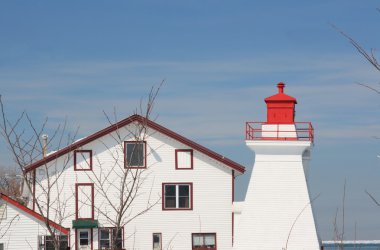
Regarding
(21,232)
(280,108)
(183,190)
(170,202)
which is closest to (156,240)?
(170,202)

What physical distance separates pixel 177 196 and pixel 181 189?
0.34m

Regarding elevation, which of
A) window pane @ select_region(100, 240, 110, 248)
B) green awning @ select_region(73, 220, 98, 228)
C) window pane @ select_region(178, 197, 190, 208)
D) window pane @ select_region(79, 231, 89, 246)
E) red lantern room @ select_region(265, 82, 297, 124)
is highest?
red lantern room @ select_region(265, 82, 297, 124)

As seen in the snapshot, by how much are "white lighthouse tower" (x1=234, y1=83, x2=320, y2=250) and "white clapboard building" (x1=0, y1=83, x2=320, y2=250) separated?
0.04 metres

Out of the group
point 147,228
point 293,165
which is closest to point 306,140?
point 293,165

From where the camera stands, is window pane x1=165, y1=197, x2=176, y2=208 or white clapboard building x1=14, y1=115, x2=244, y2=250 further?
window pane x1=165, y1=197, x2=176, y2=208

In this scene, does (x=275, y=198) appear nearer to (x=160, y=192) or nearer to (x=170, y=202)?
(x=170, y=202)

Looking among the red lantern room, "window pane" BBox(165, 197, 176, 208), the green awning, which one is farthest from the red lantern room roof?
the green awning

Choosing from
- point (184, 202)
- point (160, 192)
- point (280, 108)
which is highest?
point (280, 108)

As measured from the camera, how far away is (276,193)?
1454 inches

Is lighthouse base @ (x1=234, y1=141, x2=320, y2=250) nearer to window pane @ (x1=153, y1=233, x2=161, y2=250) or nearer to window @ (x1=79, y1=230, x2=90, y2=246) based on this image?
window pane @ (x1=153, y1=233, x2=161, y2=250)

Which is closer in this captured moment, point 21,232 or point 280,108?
point 21,232

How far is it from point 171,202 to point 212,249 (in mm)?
2538

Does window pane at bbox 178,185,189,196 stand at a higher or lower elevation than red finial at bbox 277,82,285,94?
lower

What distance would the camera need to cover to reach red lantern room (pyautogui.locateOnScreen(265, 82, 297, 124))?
3762 cm
